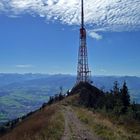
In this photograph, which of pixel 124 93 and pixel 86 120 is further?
pixel 124 93

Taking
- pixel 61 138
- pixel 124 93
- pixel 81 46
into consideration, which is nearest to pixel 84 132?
pixel 61 138

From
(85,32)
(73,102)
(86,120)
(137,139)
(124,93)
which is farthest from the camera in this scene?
(85,32)

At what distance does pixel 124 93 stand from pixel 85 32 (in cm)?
2006

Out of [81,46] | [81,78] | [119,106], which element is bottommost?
[119,106]

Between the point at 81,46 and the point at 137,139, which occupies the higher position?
the point at 81,46

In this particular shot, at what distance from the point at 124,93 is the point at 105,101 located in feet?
29.4

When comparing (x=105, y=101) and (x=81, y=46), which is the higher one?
(x=81, y=46)

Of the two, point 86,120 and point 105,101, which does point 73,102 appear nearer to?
point 105,101

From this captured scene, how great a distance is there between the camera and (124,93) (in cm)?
8538

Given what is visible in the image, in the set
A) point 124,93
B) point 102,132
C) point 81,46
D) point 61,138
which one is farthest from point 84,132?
point 81,46

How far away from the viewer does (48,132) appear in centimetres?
3178

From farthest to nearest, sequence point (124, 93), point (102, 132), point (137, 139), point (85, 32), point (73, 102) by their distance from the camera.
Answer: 1. point (85, 32)
2. point (124, 93)
3. point (73, 102)
4. point (102, 132)
5. point (137, 139)

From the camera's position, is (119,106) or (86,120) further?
(119,106)

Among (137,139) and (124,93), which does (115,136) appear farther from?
(124,93)
